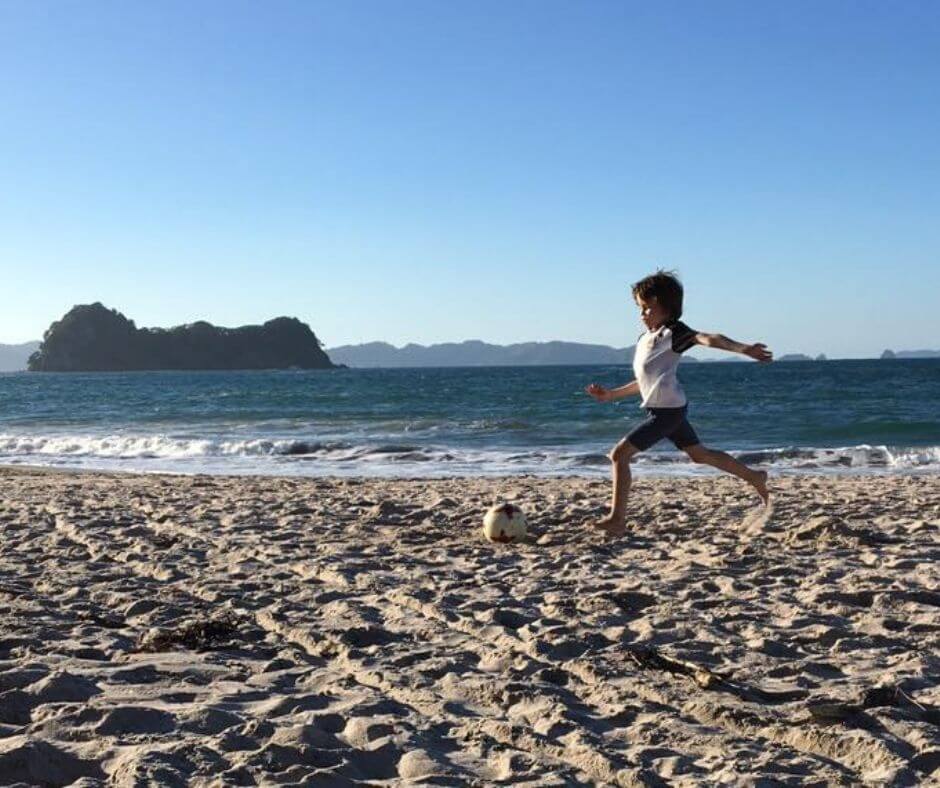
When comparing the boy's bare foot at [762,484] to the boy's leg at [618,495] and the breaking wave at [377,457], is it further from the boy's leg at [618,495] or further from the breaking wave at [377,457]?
the breaking wave at [377,457]

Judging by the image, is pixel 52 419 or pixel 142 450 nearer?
Answer: pixel 142 450

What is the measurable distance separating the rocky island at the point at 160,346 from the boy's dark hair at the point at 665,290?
150792mm

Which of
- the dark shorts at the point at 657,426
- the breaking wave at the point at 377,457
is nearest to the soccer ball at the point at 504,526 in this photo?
the dark shorts at the point at 657,426

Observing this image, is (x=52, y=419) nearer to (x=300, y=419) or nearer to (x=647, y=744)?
(x=300, y=419)

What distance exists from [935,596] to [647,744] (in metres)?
2.64

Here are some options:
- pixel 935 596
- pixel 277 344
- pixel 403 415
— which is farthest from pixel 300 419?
pixel 277 344

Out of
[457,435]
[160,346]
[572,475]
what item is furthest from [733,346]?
[160,346]

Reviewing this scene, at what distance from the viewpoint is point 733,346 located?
20.3ft

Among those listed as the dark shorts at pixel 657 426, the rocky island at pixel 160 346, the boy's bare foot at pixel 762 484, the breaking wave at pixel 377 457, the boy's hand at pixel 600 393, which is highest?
the rocky island at pixel 160 346

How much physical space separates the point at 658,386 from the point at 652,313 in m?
0.51

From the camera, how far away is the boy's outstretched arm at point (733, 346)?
5930mm

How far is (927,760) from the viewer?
10.3 ft

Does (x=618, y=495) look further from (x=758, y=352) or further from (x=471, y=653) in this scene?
(x=471, y=653)

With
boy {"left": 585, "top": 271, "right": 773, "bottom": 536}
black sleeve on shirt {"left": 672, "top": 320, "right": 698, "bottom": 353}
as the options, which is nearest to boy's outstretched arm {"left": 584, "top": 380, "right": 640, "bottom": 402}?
boy {"left": 585, "top": 271, "right": 773, "bottom": 536}
